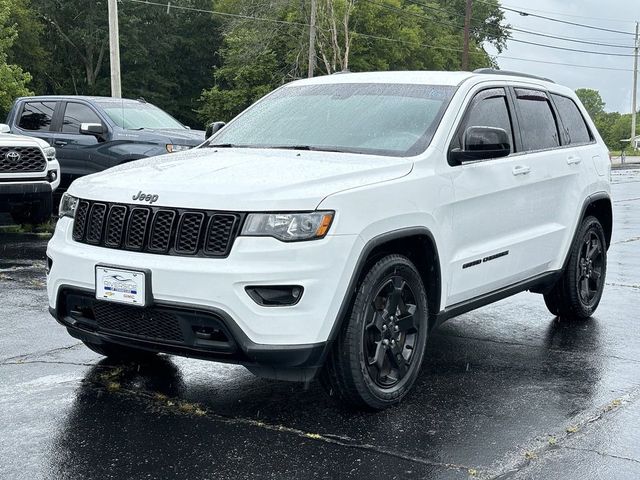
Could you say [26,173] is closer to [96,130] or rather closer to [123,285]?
[96,130]

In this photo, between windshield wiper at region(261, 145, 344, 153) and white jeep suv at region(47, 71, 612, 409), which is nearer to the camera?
white jeep suv at region(47, 71, 612, 409)

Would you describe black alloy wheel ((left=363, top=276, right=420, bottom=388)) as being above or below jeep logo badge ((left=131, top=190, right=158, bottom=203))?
below

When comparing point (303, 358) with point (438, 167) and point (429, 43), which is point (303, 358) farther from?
point (429, 43)

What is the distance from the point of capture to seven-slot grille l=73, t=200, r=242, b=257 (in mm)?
4199

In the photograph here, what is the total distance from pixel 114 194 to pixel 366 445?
1781 mm

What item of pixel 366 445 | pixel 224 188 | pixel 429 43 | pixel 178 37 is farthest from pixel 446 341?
pixel 429 43

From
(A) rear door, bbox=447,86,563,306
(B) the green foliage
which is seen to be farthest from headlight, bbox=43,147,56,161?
(B) the green foliage

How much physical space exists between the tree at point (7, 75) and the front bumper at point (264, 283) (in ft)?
147

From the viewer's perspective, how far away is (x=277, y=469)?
389 cm

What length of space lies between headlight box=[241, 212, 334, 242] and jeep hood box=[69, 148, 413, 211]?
1.6 inches

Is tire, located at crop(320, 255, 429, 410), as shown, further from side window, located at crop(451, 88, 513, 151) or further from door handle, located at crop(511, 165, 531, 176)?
door handle, located at crop(511, 165, 531, 176)

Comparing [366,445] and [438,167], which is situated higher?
[438,167]

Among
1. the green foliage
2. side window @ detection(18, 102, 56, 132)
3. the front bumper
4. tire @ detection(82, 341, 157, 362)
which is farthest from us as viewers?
the green foliage

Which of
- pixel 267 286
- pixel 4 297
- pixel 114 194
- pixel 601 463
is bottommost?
pixel 4 297
